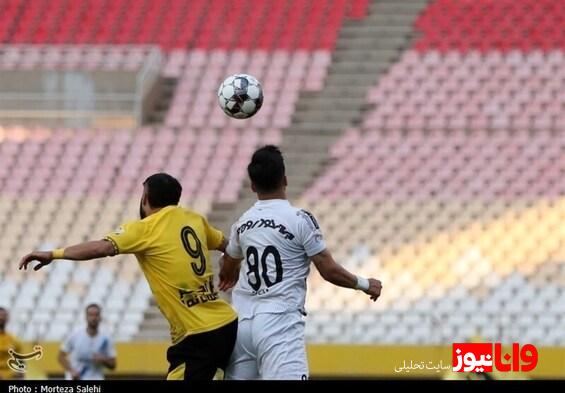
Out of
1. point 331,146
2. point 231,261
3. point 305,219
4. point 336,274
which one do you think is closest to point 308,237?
point 305,219

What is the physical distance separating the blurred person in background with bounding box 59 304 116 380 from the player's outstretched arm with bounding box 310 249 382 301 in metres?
5.89

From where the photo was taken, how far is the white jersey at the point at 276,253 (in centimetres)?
681

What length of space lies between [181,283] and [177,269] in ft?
0.26

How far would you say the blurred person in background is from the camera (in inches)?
484

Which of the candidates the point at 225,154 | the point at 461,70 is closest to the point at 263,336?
the point at 225,154

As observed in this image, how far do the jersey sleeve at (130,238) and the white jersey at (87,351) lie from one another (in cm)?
574

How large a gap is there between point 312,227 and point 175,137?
1188 cm

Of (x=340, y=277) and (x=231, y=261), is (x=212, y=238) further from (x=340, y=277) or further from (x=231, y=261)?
(x=340, y=277)

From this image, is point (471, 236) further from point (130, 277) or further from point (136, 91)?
point (136, 91)

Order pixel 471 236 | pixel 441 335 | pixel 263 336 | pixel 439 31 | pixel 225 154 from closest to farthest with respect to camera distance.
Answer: pixel 263 336
pixel 441 335
pixel 471 236
pixel 225 154
pixel 439 31

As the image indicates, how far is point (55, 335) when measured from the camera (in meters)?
15.5

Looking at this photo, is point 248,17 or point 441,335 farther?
point 248,17
